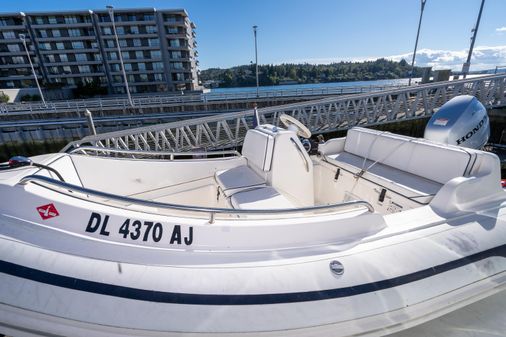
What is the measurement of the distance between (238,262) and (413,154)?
260 centimetres

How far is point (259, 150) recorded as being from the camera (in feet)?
9.89

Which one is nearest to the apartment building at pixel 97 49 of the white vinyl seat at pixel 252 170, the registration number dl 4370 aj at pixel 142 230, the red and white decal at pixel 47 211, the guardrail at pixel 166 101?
the guardrail at pixel 166 101

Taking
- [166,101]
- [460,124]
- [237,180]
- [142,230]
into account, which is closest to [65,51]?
[166,101]

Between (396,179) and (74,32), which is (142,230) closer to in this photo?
(396,179)

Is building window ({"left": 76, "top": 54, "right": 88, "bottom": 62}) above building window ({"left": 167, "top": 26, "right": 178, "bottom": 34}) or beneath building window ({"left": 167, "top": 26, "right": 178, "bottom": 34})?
beneath

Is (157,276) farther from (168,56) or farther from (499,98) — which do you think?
(168,56)

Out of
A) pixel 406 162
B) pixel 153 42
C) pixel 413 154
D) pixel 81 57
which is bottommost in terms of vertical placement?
pixel 406 162

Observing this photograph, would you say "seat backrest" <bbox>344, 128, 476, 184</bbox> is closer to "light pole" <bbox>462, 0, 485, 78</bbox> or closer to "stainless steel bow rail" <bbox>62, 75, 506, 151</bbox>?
"stainless steel bow rail" <bbox>62, 75, 506, 151</bbox>

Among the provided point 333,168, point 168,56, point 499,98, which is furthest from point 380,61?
point 333,168

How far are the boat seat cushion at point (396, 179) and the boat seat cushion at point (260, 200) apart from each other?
1215 millimetres

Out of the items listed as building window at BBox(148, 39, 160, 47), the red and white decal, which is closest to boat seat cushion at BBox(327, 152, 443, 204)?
the red and white decal

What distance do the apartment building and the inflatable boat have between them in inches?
1361

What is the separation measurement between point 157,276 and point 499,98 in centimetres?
1467

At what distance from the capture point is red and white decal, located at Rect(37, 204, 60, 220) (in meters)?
1.45
